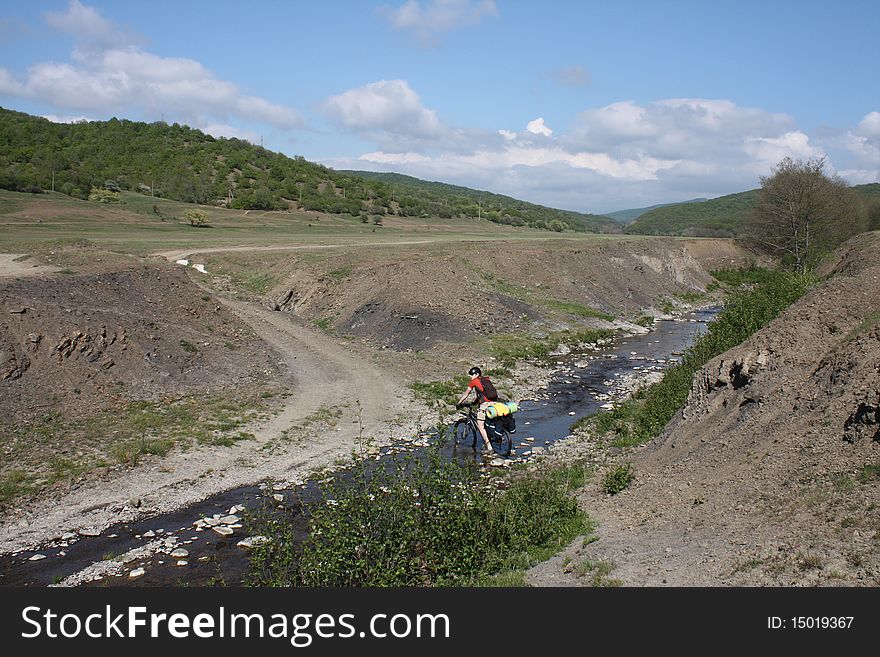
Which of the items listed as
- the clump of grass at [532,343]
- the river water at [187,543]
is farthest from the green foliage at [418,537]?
the clump of grass at [532,343]

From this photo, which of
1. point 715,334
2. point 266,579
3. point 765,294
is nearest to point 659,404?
point 715,334

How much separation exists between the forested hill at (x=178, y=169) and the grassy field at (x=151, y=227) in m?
7.07

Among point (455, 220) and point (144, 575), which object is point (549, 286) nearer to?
point (144, 575)

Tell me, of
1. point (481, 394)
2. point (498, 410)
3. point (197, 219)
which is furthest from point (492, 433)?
point (197, 219)

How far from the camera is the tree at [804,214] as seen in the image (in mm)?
A: 56781

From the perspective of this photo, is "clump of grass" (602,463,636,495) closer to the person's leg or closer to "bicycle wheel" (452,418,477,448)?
the person's leg

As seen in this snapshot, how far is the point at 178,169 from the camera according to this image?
347ft

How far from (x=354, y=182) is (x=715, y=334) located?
10874 centimetres

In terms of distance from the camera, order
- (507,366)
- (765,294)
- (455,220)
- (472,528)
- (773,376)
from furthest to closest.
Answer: (455,220) < (507,366) < (765,294) < (773,376) < (472,528)

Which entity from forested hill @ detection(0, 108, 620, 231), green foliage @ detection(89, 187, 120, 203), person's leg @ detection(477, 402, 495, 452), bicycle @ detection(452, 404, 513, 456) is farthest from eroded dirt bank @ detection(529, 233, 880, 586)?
forested hill @ detection(0, 108, 620, 231)

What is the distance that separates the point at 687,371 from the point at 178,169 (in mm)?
102818

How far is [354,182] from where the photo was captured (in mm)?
123750

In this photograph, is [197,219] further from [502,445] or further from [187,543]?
[187,543]

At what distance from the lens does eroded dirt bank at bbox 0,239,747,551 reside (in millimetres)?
14977
